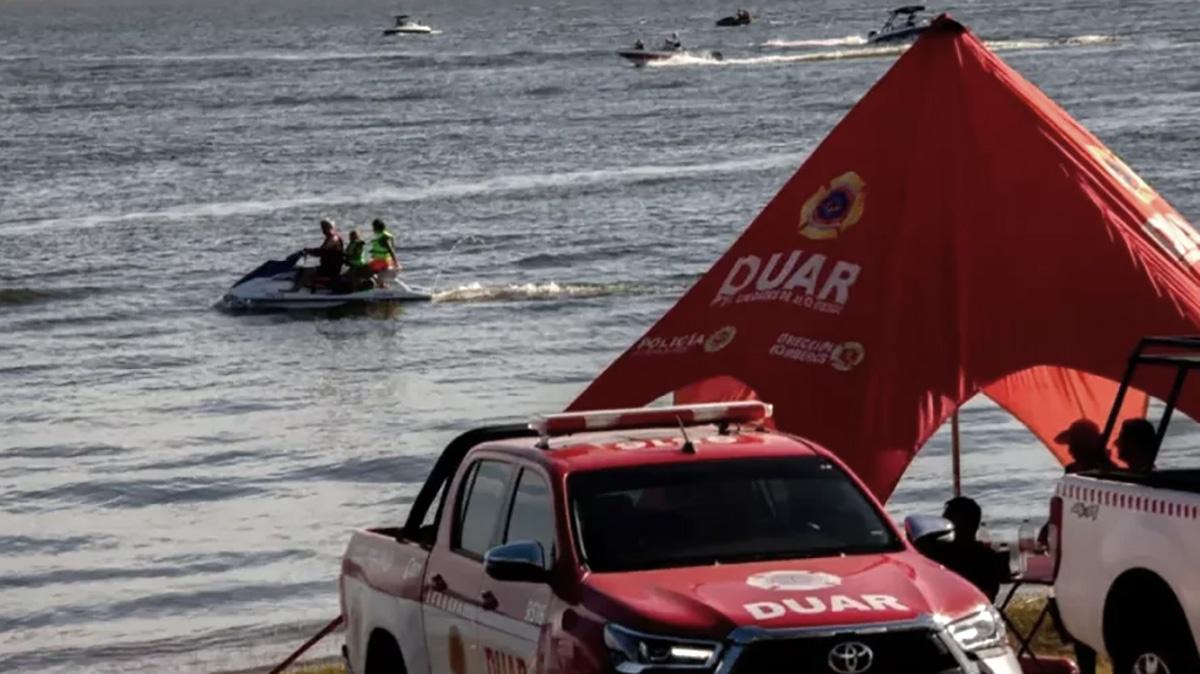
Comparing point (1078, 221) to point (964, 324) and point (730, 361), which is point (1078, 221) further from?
point (730, 361)

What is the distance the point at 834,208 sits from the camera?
15.0m

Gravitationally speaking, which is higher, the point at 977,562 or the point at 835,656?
the point at 835,656

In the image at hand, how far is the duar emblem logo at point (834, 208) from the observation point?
14.9 meters

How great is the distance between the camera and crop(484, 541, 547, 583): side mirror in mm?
9594

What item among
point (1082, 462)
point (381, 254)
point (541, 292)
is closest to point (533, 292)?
point (541, 292)

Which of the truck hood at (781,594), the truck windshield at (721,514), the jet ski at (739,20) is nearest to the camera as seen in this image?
the truck hood at (781,594)

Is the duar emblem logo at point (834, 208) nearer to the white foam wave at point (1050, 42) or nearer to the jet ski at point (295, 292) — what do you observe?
the jet ski at point (295, 292)

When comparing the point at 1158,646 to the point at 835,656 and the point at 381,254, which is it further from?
the point at 381,254

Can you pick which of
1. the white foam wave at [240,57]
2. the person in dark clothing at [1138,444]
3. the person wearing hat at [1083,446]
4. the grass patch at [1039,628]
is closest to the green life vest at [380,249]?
the grass patch at [1039,628]

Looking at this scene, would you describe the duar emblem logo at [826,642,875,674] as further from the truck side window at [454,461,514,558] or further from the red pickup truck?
the truck side window at [454,461,514,558]

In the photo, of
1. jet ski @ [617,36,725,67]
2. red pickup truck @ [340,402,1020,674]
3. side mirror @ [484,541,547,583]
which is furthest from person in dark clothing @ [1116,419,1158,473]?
jet ski @ [617,36,725,67]

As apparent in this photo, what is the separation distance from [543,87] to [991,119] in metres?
91.1

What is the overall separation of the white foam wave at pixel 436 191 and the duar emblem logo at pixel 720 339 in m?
45.6

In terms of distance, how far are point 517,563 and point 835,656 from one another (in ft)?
4.42
